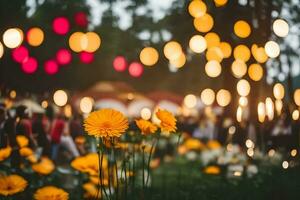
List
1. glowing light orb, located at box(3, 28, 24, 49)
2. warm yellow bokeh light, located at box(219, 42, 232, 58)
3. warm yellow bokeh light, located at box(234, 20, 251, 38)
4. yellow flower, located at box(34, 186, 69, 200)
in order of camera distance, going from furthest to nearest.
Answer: warm yellow bokeh light, located at box(219, 42, 232, 58) → glowing light orb, located at box(3, 28, 24, 49) → warm yellow bokeh light, located at box(234, 20, 251, 38) → yellow flower, located at box(34, 186, 69, 200)

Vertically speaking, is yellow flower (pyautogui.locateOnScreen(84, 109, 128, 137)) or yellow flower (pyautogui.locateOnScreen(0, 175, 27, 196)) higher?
yellow flower (pyautogui.locateOnScreen(84, 109, 128, 137))

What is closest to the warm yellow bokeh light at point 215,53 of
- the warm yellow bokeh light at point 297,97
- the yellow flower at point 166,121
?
the warm yellow bokeh light at point 297,97

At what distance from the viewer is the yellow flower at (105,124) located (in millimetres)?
2686

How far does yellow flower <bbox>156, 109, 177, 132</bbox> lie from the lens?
2943 millimetres

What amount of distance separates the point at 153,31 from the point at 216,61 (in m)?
5.98

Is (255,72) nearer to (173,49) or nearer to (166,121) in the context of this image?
(173,49)

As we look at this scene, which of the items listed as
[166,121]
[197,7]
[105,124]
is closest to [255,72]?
[197,7]

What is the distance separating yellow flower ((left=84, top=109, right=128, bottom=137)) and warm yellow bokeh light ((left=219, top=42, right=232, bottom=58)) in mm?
7057

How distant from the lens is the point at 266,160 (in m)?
6.62

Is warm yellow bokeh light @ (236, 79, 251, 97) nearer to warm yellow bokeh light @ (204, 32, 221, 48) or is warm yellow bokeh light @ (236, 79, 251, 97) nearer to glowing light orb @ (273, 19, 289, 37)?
warm yellow bokeh light @ (204, 32, 221, 48)

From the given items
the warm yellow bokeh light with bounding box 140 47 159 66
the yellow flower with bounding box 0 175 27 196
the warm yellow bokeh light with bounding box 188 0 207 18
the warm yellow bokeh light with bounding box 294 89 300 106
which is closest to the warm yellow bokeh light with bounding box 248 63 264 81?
the warm yellow bokeh light with bounding box 188 0 207 18

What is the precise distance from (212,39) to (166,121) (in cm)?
691

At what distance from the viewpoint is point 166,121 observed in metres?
2.97

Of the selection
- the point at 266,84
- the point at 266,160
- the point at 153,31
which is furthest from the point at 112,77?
the point at 266,160
